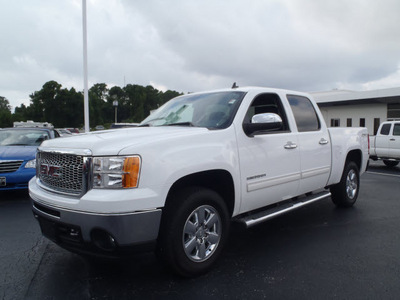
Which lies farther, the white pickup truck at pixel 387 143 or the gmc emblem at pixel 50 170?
the white pickup truck at pixel 387 143

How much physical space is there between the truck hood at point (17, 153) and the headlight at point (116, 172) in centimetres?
449

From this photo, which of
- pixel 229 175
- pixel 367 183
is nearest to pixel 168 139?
pixel 229 175

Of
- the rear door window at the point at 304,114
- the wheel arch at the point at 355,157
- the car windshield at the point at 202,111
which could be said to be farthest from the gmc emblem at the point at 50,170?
the wheel arch at the point at 355,157

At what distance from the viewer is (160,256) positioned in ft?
9.78

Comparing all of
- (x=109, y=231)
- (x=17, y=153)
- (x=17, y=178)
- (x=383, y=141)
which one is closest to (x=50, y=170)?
(x=109, y=231)

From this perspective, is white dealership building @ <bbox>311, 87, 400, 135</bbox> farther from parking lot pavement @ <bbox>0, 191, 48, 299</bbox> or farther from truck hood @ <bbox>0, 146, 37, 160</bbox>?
parking lot pavement @ <bbox>0, 191, 48, 299</bbox>

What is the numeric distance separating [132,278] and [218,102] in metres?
2.17

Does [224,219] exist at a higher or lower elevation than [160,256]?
higher

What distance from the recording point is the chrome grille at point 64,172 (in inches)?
113

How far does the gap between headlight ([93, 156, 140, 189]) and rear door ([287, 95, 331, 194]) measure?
2.46 metres

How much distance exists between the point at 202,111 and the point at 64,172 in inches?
67.2

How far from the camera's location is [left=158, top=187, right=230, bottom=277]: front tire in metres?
2.92

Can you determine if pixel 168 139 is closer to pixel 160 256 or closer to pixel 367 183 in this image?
pixel 160 256

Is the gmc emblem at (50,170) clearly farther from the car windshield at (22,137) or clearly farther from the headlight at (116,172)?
the car windshield at (22,137)
